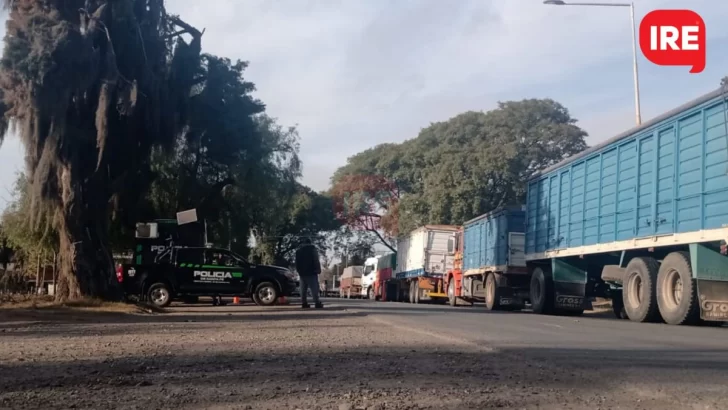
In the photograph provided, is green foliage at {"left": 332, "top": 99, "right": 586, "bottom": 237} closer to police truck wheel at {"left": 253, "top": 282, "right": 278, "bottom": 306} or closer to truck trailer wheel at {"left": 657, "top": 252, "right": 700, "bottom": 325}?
police truck wheel at {"left": 253, "top": 282, "right": 278, "bottom": 306}

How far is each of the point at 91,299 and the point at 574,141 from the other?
27.5 meters

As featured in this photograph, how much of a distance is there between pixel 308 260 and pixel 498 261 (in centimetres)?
713

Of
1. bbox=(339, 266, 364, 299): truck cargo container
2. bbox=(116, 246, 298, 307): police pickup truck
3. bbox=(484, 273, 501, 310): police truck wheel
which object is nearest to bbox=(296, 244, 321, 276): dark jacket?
bbox=(116, 246, 298, 307): police pickup truck

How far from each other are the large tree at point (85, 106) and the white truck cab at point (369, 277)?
2821 centimetres

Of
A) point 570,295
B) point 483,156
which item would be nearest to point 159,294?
point 570,295

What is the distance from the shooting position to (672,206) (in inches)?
565

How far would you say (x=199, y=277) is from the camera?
70.3 feet

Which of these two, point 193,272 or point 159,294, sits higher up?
point 193,272

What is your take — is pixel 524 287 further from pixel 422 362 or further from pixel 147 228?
pixel 422 362

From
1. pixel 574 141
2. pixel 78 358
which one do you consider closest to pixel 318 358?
pixel 78 358

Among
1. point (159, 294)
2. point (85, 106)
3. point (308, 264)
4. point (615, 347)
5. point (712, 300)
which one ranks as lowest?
point (159, 294)

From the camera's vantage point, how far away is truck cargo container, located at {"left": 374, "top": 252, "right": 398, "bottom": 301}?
1590 inches

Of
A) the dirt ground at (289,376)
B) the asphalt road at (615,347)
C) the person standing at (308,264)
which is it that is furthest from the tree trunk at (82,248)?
the asphalt road at (615,347)

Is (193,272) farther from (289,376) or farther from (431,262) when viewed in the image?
(289,376)
